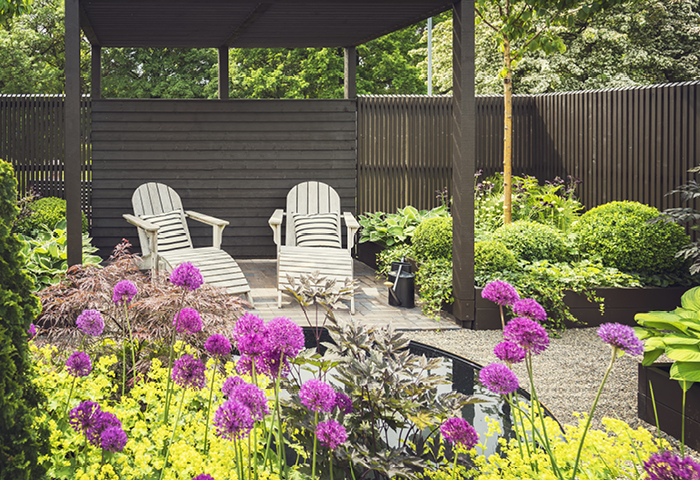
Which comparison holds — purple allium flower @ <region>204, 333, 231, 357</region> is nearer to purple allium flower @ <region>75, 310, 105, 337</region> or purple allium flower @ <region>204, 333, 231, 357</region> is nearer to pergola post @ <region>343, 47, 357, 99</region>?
purple allium flower @ <region>75, 310, 105, 337</region>

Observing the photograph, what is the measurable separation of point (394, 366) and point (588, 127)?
679 cm

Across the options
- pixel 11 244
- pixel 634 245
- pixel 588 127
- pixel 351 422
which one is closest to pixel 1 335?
pixel 11 244

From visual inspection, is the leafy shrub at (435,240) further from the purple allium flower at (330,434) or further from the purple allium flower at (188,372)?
the purple allium flower at (330,434)

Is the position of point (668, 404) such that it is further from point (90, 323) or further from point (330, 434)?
point (90, 323)

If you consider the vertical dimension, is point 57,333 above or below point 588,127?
below

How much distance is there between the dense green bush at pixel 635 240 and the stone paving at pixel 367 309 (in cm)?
146

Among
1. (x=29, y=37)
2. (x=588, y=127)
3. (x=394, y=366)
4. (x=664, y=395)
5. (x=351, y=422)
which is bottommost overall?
(x=664, y=395)

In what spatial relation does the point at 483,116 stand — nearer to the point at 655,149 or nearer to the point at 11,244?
the point at 655,149

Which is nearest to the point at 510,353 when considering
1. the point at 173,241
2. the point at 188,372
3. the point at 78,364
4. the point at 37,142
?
the point at 188,372

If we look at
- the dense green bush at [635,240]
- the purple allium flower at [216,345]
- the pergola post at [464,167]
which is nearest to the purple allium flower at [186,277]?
the purple allium flower at [216,345]

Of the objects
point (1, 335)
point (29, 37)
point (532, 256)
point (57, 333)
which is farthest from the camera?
point (29, 37)

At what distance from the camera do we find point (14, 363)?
99 centimetres

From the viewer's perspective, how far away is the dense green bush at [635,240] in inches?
175

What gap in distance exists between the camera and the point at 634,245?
4480 millimetres
